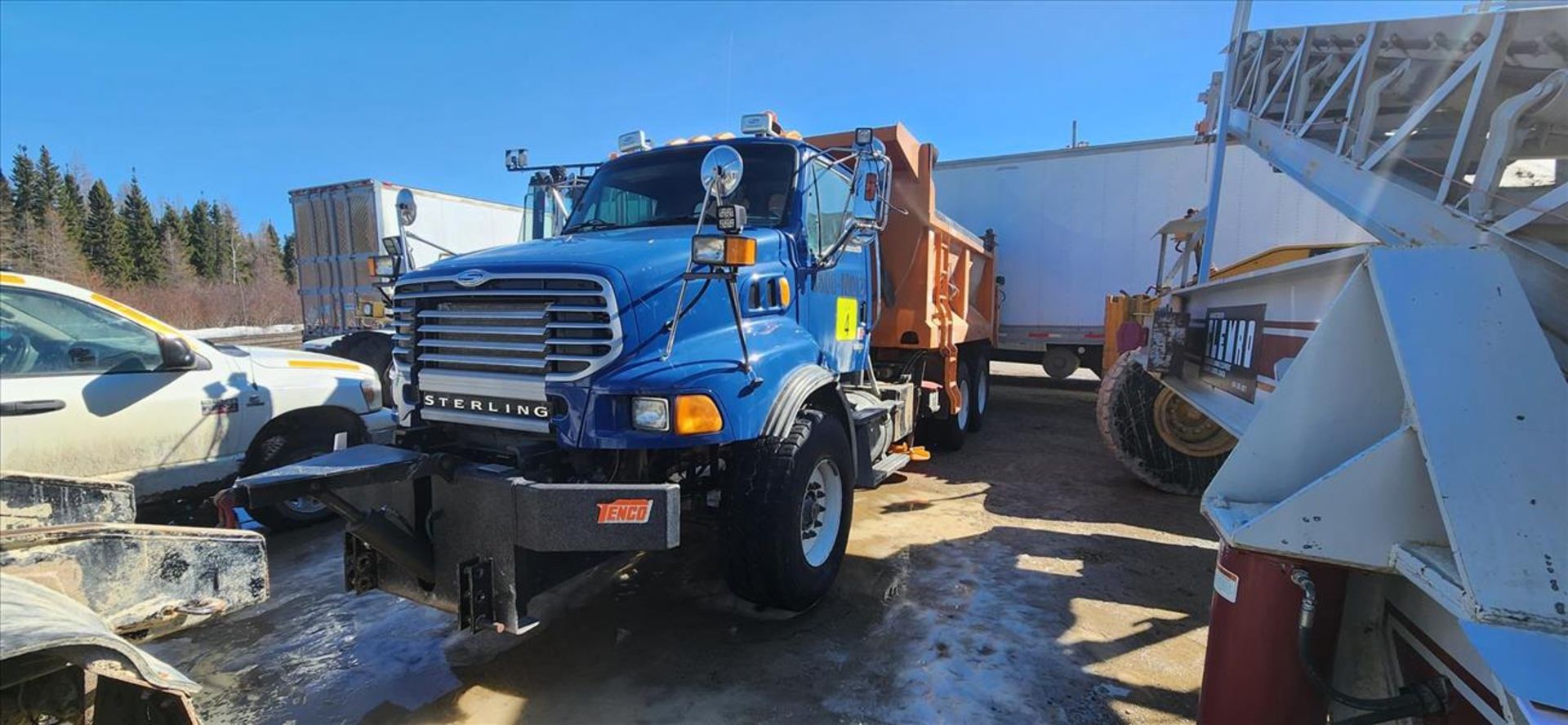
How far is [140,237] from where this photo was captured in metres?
54.2

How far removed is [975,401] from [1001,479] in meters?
2.25

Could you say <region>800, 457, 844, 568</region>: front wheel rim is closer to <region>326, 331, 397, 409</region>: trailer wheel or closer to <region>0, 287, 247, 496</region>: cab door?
<region>0, 287, 247, 496</region>: cab door

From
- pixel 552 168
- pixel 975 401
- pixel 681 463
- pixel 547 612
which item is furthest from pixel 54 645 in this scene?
pixel 975 401

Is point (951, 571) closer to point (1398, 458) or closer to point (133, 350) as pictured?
point (1398, 458)

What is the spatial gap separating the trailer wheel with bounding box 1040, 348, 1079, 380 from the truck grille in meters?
9.18

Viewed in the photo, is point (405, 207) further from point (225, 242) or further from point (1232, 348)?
point (225, 242)

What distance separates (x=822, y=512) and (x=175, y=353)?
4160mm

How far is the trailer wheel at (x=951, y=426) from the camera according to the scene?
7.61 metres

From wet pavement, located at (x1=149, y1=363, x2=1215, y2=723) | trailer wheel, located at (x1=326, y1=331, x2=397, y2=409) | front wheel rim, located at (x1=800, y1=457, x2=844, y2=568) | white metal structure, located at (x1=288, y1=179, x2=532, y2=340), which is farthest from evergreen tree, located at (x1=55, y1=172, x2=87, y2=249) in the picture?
front wheel rim, located at (x1=800, y1=457, x2=844, y2=568)

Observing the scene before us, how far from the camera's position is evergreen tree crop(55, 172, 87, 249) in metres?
46.7

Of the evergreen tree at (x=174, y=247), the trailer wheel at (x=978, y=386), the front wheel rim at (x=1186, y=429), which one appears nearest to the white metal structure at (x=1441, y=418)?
the front wheel rim at (x=1186, y=429)

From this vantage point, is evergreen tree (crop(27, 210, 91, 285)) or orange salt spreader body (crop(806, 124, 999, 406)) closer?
orange salt spreader body (crop(806, 124, 999, 406))

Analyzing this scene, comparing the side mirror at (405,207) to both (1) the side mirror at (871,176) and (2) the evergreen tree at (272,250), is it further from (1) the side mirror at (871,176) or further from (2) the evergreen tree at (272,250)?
(2) the evergreen tree at (272,250)

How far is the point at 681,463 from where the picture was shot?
340 centimetres
